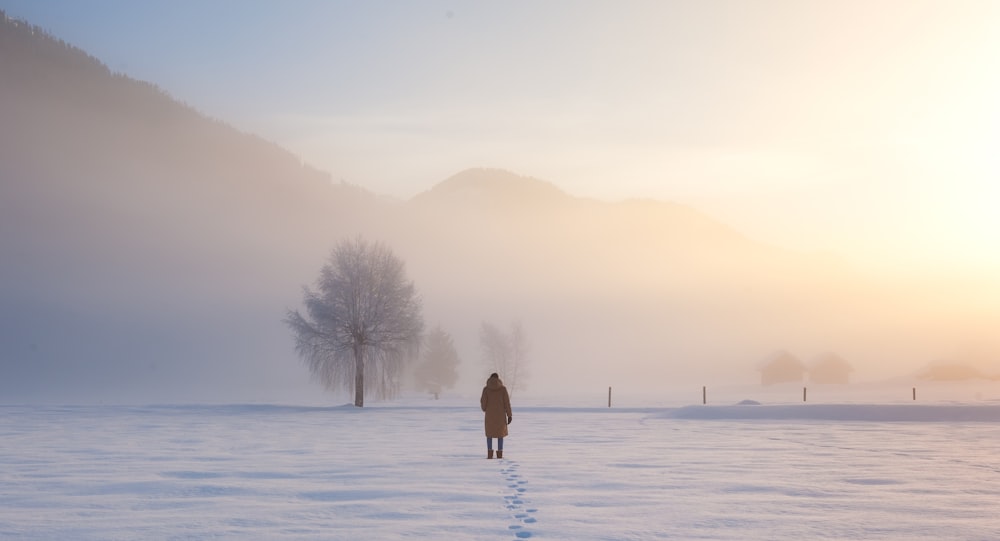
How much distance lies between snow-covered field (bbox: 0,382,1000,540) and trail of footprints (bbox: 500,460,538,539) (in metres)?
0.04

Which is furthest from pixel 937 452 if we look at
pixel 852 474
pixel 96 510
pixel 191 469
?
pixel 96 510

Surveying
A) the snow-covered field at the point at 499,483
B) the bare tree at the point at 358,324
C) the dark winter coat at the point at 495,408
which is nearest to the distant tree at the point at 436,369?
the bare tree at the point at 358,324

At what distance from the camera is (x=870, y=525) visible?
11.8m

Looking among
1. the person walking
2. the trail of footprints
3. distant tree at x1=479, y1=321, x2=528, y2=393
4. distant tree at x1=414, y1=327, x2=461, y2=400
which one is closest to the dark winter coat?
the person walking

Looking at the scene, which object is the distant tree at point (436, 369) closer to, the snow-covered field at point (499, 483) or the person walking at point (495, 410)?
the snow-covered field at point (499, 483)

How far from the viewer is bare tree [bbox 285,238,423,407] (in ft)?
165

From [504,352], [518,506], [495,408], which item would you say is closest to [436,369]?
[504,352]

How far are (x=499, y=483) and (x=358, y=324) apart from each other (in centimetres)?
3561

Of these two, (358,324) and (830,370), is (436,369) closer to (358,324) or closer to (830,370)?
(358,324)

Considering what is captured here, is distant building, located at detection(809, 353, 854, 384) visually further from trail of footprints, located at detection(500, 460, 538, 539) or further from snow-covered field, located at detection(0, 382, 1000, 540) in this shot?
trail of footprints, located at detection(500, 460, 538, 539)

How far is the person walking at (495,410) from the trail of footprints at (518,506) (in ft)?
10.4

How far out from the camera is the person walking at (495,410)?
70.1 ft

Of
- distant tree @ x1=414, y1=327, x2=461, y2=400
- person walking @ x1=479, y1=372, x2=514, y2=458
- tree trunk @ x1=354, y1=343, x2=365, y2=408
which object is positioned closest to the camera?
person walking @ x1=479, y1=372, x2=514, y2=458

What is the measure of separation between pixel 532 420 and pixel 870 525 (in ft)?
91.1
